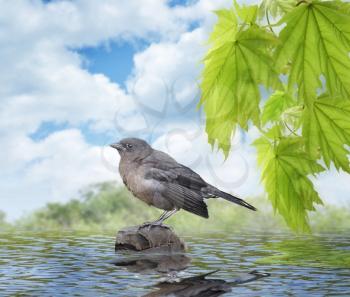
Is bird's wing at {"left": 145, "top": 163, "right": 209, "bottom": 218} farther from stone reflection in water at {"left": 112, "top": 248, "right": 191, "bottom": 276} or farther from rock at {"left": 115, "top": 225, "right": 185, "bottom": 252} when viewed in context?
rock at {"left": 115, "top": 225, "right": 185, "bottom": 252}

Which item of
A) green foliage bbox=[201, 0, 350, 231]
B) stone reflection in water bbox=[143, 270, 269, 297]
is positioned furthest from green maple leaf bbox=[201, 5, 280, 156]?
stone reflection in water bbox=[143, 270, 269, 297]

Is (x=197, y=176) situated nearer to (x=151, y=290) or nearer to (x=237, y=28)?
(x=151, y=290)

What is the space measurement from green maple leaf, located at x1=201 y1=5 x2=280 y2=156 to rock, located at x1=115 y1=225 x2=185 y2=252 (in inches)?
219

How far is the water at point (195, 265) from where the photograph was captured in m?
5.19

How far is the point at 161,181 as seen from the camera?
798cm

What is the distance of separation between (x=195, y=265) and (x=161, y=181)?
1.54m

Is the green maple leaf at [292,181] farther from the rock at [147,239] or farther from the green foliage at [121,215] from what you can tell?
the green foliage at [121,215]

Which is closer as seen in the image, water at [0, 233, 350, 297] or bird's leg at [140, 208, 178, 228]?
water at [0, 233, 350, 297]

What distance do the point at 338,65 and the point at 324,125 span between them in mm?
444

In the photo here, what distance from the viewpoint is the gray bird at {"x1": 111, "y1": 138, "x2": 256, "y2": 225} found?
7.95 meters

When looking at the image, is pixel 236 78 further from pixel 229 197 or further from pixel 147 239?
pixel 147 239

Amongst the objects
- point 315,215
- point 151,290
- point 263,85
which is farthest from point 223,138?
point 315,215

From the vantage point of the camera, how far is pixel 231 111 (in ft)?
10.3

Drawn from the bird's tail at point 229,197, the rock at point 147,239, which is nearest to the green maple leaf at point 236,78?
the bird's tail at point 229,197
